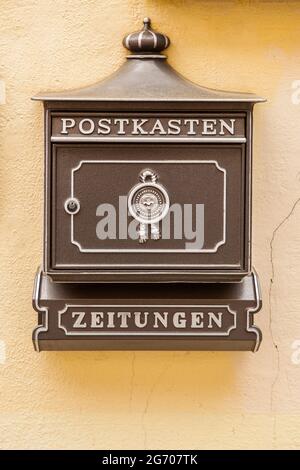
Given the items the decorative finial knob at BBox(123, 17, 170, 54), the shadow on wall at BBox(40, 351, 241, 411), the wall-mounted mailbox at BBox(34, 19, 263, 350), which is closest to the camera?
the wall-mounted mailbox at BBox(34, 19, 263, 350)

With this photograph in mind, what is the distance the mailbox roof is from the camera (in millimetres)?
2635

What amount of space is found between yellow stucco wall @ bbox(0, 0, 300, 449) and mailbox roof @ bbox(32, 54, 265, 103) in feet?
0.37

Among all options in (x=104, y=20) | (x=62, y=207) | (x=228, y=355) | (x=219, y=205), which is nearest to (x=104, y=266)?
(x=62, y=207)

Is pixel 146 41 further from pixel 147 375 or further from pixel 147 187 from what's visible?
pixel 147 375

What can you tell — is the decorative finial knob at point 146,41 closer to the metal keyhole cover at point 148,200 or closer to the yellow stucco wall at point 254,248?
the yellow stucco wall at point 254,248

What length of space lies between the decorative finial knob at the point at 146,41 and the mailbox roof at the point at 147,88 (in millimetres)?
22

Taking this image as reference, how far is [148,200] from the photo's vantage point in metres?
2.67

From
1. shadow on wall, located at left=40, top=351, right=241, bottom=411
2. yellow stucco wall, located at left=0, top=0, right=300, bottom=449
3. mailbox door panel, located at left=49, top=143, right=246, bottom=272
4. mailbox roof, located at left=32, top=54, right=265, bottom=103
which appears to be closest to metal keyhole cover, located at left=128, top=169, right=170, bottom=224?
mailbox door panel, located at left=49, top=143, right=246, bottom=272

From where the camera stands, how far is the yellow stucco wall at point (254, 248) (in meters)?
2.91

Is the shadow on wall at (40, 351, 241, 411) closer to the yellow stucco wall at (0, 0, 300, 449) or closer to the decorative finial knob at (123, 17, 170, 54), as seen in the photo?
the yellow stucco wall at (0, 0, 300, 449)

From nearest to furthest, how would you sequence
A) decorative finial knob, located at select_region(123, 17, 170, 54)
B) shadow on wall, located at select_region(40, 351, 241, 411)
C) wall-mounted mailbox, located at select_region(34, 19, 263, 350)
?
wall-mounted mailbox, located at select_region(34, 19, 263, 350) < decorative finial knob, located at select_region(123, 17, 170, 54) < shadow on wall, located at select_region(40, 351, 241, 411)

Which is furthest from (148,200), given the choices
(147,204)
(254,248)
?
(254,248)

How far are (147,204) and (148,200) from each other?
14mm

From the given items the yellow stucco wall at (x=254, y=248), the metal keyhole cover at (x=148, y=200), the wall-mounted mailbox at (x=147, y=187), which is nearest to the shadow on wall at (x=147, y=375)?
the yellow stucco wall at (x=254, y=248)
